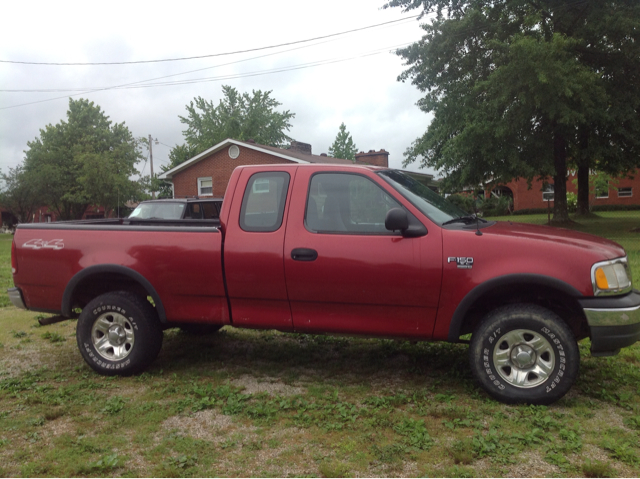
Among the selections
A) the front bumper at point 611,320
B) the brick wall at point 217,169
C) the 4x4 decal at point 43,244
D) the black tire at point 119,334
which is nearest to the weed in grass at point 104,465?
the black tire at point 119,334

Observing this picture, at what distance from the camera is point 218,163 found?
33406 millimetres

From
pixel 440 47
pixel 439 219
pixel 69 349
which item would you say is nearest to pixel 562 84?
pixel 440 47

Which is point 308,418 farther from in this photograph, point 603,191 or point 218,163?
point 603,191

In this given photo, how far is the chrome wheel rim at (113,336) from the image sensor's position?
521cm

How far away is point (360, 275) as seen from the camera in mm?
4480

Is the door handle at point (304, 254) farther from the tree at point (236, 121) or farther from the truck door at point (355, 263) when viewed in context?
the tree at point (236, 121)

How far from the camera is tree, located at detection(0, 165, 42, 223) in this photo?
4872cm

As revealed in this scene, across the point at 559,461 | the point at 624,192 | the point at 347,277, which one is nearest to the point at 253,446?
the point at 347,277

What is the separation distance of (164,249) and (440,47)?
20.9m

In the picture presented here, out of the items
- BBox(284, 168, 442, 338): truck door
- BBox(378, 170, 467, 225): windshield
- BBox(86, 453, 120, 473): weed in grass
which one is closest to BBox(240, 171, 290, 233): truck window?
BBox(284, 168, 442, 338): truck door

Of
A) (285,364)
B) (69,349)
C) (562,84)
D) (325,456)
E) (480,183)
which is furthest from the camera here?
(480,183)

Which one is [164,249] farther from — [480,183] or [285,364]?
[480,183]

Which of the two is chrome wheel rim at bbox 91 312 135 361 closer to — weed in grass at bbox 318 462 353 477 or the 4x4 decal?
the 4x4 decal

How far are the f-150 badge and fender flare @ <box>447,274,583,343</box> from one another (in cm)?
18
